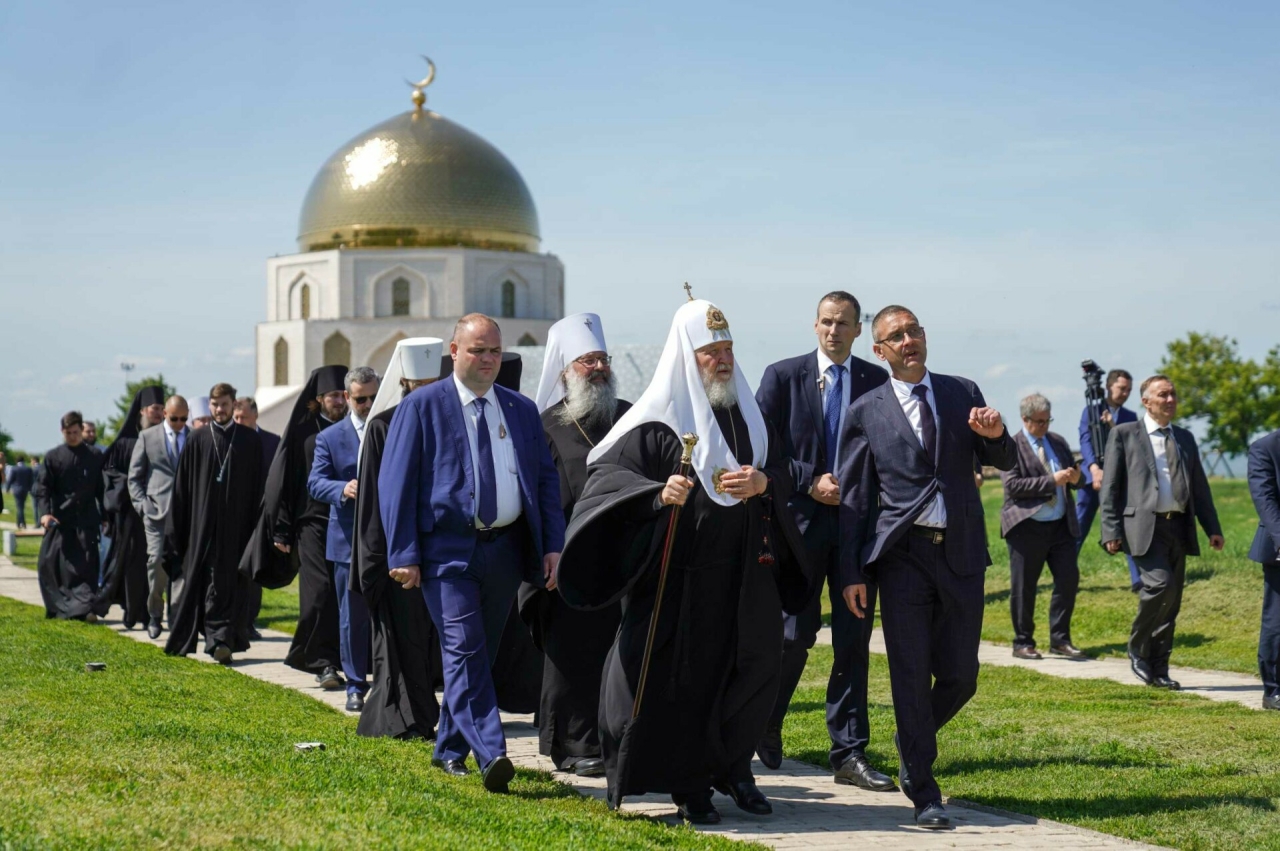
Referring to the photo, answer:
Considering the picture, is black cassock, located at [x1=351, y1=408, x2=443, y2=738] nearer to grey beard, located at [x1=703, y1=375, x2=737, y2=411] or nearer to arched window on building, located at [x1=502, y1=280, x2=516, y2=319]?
grey beard, located at [x1=703, y1=375, x2=737, y2=411]

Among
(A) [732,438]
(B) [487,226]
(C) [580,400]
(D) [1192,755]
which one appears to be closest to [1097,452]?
(D) [1192,755]

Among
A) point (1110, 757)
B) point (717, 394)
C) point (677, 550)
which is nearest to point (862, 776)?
point (1110, 757)

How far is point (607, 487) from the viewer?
22.4ft

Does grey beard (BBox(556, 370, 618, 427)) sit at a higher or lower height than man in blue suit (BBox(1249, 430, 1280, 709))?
higher

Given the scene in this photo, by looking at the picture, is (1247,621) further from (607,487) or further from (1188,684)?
(607,487)

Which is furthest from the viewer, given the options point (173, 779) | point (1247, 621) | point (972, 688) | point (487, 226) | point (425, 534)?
point (487, 226)

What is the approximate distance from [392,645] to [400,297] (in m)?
65.8

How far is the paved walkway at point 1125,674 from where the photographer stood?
36.3 ft

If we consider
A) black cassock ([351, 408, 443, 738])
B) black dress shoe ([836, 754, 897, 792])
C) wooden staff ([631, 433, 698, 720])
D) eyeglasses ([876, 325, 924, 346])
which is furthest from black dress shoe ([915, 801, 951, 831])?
black cassock ([351, 408, 443, 738])

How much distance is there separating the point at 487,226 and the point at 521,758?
6657 cm

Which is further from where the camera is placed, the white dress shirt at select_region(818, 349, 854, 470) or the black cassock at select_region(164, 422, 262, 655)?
the black cassock at select_region(164, 422, 262, 655)

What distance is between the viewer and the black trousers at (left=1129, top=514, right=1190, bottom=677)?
1139 cm

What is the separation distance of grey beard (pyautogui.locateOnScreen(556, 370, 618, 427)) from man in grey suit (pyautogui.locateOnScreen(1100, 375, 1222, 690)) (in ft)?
15.3

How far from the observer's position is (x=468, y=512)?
7.42 meters
